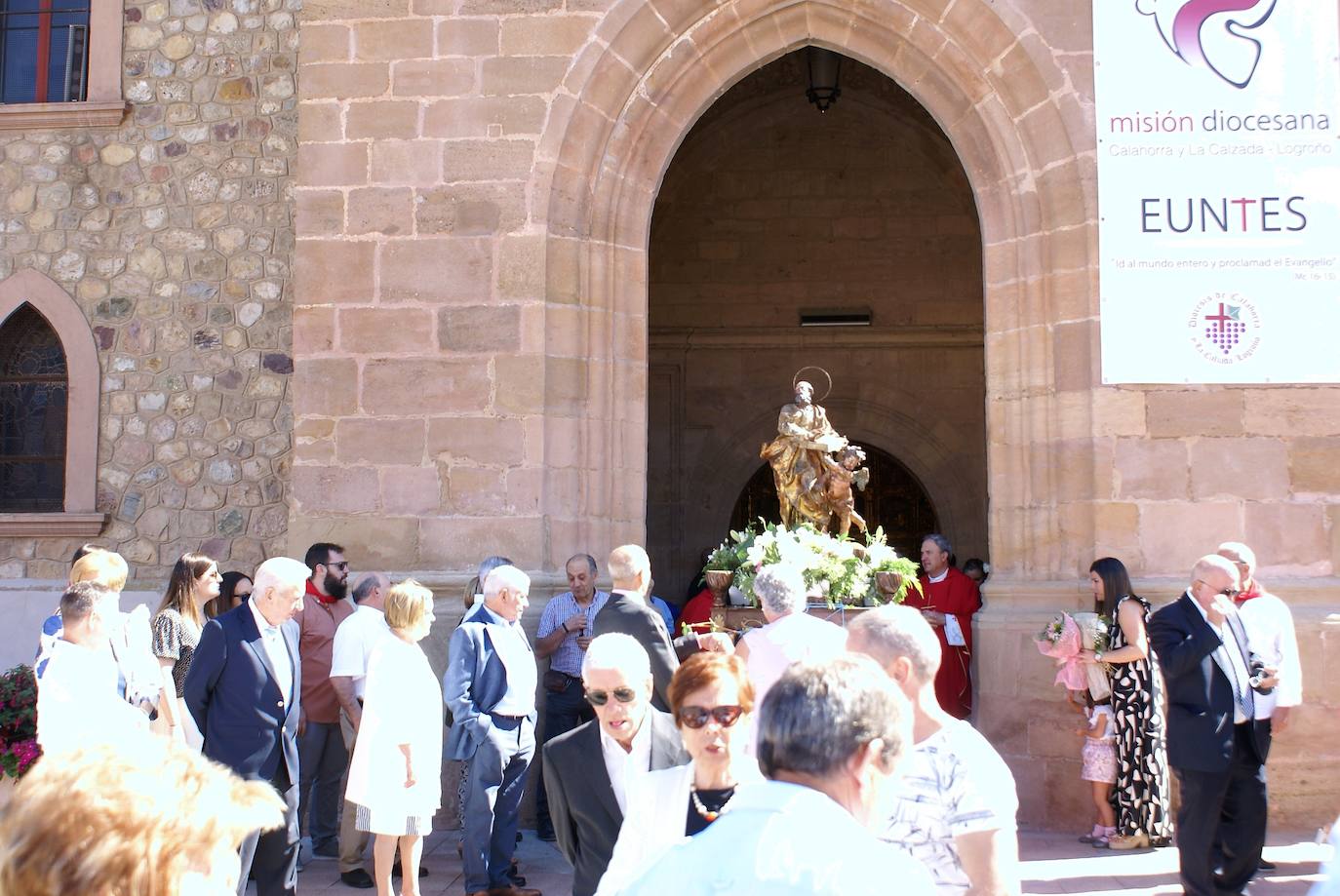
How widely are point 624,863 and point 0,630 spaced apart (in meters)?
7.93

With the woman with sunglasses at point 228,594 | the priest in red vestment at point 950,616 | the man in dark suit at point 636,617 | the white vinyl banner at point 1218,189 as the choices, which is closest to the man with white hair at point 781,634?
the man in dark suit at point 636,617

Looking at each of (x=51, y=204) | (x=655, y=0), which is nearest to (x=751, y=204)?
(x=655, y=0)

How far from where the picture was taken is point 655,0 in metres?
7.80

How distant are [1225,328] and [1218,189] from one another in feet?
2.51

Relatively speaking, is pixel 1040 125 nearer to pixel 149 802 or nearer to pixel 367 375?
pixel 367 375

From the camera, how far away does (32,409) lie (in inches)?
393

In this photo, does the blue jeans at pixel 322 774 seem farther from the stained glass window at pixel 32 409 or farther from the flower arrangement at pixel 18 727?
the stained glass window at pixel 32 409

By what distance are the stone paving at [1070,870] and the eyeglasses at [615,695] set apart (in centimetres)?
277

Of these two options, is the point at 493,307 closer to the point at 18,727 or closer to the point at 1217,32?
the point at 18,727

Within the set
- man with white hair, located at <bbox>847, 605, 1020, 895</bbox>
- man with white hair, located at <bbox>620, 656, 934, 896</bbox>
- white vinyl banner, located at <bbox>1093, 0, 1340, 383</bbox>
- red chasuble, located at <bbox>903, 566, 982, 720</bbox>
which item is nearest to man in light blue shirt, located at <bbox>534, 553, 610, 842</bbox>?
red chasuble, located at <bbox>903, 566, 982, 720</bbox>

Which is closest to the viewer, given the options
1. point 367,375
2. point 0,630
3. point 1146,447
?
point 1146,447

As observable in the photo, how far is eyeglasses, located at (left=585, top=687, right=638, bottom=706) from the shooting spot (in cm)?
350

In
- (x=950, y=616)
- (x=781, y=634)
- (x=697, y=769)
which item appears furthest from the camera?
(x=950, y=616)

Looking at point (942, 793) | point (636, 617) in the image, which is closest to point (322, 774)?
point (636, 617)
